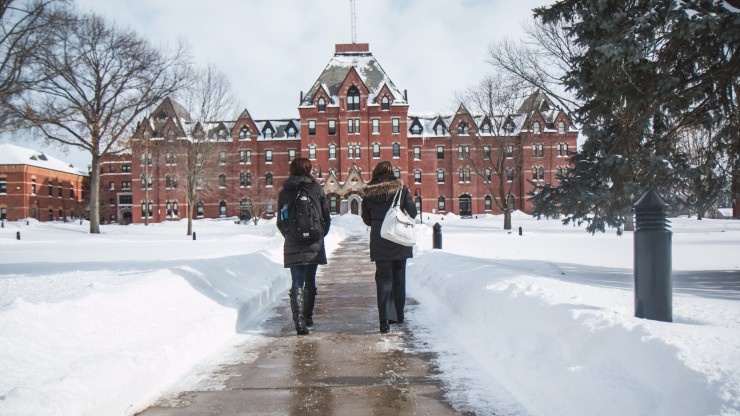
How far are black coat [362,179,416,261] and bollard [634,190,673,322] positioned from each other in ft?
9.25

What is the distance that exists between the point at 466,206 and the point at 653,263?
2447 inches

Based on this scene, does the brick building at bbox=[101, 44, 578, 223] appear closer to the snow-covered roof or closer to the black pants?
the snow-covered roof

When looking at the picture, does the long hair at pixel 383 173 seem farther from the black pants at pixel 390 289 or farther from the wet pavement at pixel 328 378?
the wet pavement at pixel 328 378

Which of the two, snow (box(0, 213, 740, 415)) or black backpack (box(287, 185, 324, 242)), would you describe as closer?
snow (box(0, 213, 740, 415))

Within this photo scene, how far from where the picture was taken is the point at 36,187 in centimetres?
7669

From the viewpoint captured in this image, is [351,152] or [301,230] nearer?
[301,230]

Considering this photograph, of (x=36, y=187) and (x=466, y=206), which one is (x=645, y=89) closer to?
(x=466, y=206)

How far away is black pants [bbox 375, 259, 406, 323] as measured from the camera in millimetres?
6309

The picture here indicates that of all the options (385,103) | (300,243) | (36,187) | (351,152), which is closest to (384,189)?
(300,243)

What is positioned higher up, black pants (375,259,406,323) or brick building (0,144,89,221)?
brick building (0,144,89,221)

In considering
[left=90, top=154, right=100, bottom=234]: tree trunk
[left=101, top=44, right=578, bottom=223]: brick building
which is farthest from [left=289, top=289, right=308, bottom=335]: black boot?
[left=101, top=44, right=578, bottom=223]: brick building

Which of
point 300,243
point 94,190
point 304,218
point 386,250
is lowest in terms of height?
point 386,250

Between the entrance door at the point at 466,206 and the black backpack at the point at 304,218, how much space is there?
197ft

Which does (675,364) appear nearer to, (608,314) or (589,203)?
(608,314)
